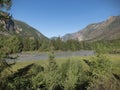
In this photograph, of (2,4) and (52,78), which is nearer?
(2,4)

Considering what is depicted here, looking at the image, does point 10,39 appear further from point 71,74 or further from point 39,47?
point 39,47

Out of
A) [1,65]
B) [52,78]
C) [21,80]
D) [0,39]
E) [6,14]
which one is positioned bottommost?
[52,78]

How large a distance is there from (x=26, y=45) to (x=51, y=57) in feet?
447

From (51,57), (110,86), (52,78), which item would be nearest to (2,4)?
(110,86)

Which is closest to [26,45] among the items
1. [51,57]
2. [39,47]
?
[39,47]

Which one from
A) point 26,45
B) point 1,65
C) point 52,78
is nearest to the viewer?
point 1,65

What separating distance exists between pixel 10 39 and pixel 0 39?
0.72m

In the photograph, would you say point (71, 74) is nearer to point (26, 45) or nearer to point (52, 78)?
point (52, 78)

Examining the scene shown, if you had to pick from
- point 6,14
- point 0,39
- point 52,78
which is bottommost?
point 52,78

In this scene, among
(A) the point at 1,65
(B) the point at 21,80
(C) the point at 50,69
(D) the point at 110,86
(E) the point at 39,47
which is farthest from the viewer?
(E) the point at 39,47

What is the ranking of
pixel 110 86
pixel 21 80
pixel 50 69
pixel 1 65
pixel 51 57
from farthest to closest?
pixel 51 57, pixel 50 69, pixel 21 80, pixel 1 65, pixel 110 86

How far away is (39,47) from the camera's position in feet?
606

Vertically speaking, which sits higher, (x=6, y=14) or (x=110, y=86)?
(x=6, y=14)

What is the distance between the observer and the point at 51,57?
38.3 meters
